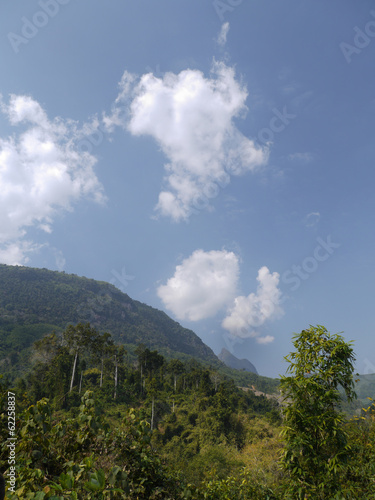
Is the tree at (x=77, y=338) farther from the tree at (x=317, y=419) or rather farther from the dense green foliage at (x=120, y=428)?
the tree at (x=317, y=419)

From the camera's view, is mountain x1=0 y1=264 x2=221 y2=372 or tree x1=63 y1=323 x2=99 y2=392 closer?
tree x1=63 y1=323 x2=99 y2=392

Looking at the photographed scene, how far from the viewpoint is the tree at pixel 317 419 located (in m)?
4.92

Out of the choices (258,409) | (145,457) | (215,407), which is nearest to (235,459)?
(215,407)

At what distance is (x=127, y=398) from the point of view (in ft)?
147

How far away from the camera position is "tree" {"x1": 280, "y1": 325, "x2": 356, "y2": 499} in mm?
4918

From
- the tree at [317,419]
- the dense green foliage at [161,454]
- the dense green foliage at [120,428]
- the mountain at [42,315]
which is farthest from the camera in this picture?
the mountain at [42,315]

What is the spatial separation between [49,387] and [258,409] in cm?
4389

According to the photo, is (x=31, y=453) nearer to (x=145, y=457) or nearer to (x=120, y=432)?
(x=120, y=432)

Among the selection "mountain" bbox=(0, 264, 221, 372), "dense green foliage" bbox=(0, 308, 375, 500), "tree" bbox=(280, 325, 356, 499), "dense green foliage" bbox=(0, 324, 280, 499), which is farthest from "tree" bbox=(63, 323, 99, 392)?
"tree" bbox=(280, 325, 356, 499)

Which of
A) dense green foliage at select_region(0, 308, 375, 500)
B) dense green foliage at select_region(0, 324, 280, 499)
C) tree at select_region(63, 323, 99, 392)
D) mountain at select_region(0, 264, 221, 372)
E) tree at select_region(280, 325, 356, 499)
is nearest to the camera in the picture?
dense green foliage at select_region(0, 308, 375, 500)

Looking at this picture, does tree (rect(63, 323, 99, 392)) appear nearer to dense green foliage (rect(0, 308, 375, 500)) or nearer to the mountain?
the mountain

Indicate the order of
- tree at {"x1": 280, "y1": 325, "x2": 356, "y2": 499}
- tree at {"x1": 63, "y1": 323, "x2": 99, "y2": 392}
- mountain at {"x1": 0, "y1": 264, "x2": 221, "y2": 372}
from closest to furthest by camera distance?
1. tree at {"x1": 280, "y1": 325, "x2": 356, "y2": 499}
2. tree at {"x1": 63, "y1": 323, "x2": 99, "y2": 392}
3. mountain at {"x1": 0, "y1": 264, "x2": 221, "y2": 372}

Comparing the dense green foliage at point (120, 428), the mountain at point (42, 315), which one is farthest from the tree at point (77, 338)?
the mountain at point (42, 315)

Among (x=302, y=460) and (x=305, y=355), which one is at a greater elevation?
(x=305, y=355)
